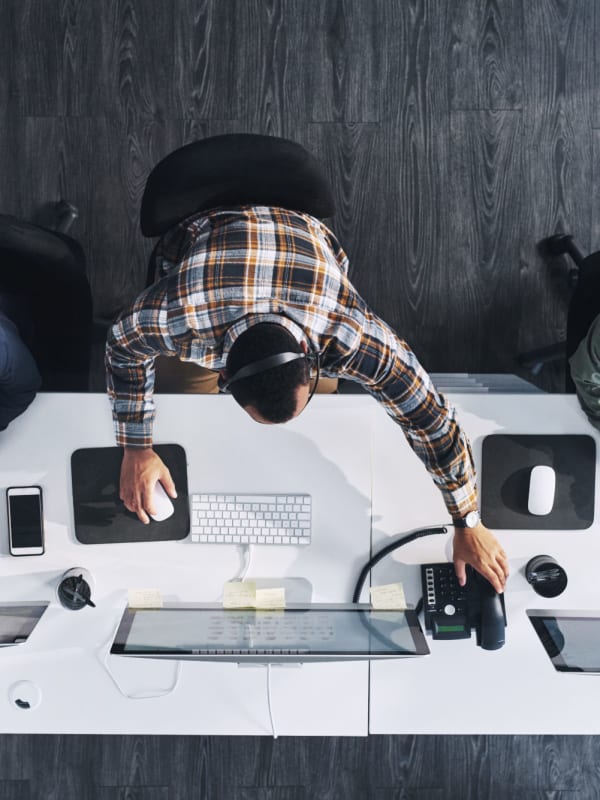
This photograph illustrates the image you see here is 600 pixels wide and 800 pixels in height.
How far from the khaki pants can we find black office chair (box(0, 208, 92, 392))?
0.64 ft

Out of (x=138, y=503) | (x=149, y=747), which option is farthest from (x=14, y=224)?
(x=149, y=747)

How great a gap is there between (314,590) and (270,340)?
73 cm

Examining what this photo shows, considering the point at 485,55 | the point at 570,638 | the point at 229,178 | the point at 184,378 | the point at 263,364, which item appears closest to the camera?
the point at 263,364

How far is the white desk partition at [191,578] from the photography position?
1.46 metres

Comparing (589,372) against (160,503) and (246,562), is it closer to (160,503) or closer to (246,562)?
(246,562)

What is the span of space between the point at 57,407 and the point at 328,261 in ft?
2.36

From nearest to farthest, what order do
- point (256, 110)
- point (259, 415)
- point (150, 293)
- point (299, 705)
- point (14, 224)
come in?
point (259, 415) < point (150, 293) < point (14, 224) < point (299, 705) < point (256, 110)

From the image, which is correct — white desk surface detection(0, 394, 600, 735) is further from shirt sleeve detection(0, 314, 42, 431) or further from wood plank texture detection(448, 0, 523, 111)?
wood plank texture detection(448, 0, 523, 111)

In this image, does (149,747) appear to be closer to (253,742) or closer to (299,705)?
(253,742)

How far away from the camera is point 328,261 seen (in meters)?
1.19

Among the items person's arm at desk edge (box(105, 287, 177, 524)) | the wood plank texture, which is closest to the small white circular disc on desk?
person's arm at desk edge (box(105, 287, 177, 524))

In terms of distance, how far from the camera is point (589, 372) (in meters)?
1.39

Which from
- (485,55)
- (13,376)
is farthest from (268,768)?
(485,55)

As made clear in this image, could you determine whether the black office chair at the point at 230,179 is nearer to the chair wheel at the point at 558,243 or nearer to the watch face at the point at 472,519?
the watch face at the point at 472,519
